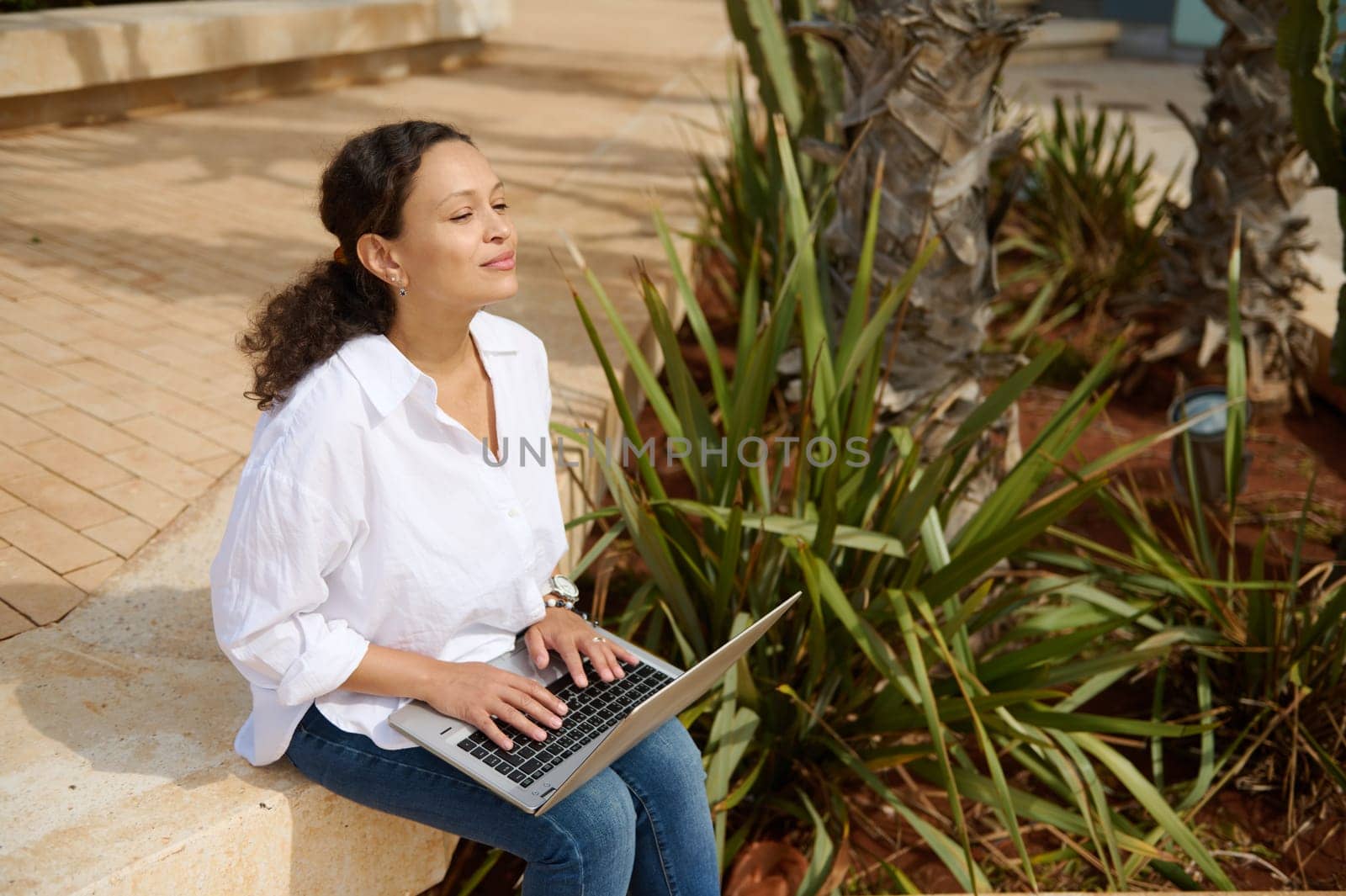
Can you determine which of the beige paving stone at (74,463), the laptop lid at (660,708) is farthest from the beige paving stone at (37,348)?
the laptop lid at (660,708)

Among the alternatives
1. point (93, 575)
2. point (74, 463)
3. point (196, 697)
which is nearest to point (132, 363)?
point (74, 463)

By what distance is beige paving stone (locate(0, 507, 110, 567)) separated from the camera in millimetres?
2592

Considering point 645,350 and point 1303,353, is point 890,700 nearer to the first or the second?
point 645,350

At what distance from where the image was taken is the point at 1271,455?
4.38 m

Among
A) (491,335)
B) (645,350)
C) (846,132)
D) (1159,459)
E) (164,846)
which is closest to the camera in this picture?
(164,846)

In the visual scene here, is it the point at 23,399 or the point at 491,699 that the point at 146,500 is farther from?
the point at 491,699

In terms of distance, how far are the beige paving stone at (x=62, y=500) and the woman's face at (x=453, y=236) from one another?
1.24 m

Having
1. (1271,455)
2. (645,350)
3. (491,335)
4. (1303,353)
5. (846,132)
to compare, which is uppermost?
(846,132)

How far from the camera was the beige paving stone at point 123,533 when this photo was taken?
2670mm

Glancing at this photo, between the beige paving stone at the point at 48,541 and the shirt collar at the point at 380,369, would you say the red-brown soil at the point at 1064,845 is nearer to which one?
the shirt collar at the point at 380,369

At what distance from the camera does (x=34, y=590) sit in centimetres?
248

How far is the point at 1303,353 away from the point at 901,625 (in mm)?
3078

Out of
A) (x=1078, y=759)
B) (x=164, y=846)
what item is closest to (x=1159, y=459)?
(x=1078, y=759)

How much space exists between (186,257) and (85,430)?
4.73ft
